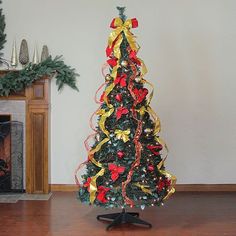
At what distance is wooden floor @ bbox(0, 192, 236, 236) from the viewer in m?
3.68

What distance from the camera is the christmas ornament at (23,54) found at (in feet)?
16.5

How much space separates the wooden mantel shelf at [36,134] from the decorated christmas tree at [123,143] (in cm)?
142

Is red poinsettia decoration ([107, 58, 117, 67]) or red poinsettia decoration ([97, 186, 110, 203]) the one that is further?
red poinsettia decoration ([107, 58, 117, 67])

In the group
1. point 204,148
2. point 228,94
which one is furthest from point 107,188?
point 228,94

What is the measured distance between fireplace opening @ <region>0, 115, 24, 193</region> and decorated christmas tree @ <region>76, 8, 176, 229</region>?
165 cm

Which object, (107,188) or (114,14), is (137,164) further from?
(114,14)

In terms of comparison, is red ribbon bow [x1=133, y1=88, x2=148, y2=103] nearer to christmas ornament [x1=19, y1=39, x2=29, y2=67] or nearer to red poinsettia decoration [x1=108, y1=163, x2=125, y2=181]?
red poinsettia decoration [x1=108, y1=163, x2=125, y2=181]

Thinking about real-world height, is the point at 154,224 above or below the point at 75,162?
below

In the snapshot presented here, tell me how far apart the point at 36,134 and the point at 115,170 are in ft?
5.92

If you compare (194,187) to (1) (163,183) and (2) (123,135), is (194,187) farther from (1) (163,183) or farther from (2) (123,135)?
(2) (123,135)

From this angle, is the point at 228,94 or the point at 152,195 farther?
the point at 228,94

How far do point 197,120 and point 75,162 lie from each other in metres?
1.64

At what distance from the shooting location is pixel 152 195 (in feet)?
12.0

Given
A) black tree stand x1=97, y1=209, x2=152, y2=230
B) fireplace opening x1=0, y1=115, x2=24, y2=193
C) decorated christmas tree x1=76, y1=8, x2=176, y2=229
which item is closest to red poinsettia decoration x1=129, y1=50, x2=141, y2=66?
decorated christmas tree x1=76, y1=8, x2=176, y2=229
